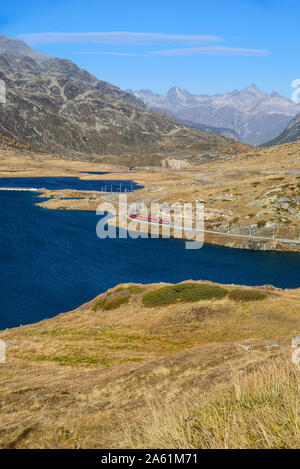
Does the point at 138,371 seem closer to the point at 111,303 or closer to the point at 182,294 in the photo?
the point at 182,294

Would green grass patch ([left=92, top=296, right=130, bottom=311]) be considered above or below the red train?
above

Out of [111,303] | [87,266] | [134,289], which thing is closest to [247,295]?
[134,289]

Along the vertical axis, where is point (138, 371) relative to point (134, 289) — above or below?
above

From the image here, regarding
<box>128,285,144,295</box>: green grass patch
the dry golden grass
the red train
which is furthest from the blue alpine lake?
the dry golden grass

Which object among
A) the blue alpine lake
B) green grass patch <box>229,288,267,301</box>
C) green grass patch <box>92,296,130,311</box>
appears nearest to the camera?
green grass patch <box>229,288,267,301</box>

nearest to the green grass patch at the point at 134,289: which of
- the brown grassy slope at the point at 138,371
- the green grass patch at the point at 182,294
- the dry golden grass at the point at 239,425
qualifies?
the brown grassy slope at the point at 138,371

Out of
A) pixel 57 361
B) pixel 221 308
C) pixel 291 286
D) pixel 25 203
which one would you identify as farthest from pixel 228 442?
pixel 25 203

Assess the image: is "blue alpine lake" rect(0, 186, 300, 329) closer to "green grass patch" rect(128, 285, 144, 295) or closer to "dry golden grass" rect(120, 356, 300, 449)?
"green grass patch" rect(128, 285, 144, 295)
